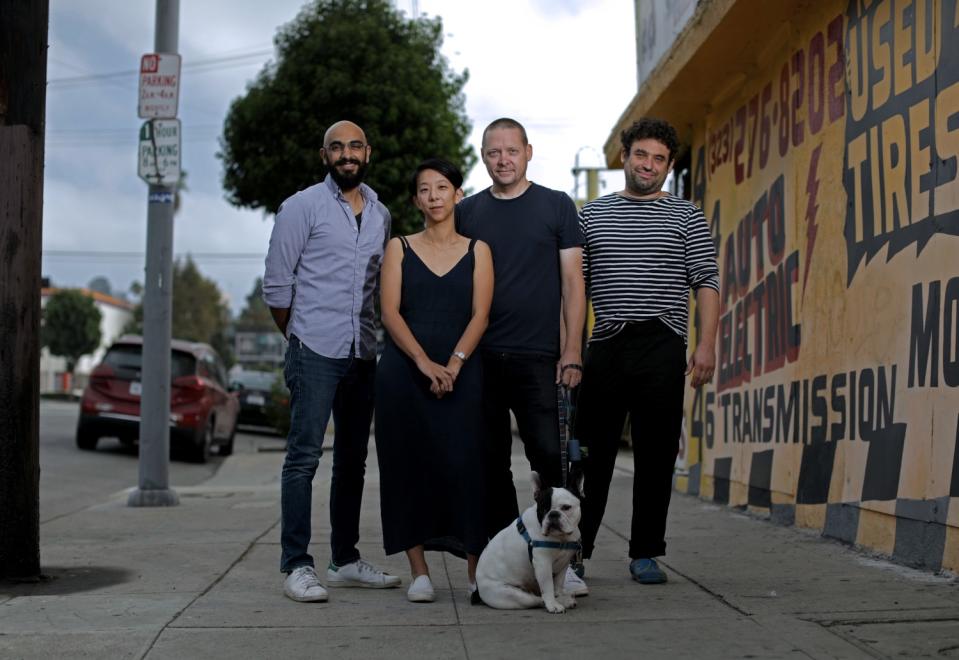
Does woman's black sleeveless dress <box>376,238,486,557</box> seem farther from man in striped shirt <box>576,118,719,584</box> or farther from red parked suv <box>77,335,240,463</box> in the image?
red parked suv <box>77,335,240,463</box>

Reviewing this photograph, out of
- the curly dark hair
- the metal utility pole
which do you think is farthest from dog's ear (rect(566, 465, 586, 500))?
the metal utility pole

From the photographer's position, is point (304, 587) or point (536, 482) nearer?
point (536, 482)

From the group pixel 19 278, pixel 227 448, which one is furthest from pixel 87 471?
pixel 19 278

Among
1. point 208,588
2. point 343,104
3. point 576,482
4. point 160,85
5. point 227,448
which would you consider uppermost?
point 343,104

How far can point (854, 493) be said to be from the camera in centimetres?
633

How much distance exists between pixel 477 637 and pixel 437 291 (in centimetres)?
141

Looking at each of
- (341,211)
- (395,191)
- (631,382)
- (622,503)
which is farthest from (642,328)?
(395,191)

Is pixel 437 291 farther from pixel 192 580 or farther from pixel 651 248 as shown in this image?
pixel 192 580

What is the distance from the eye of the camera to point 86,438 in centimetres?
1744

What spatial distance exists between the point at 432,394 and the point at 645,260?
1120 mm

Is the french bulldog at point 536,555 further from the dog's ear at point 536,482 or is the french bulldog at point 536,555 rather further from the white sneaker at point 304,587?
the white sneaker at point 304,587

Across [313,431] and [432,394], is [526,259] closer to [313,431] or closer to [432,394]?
[432,394]

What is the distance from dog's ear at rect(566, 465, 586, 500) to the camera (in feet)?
15.8

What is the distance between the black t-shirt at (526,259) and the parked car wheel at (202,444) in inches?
485
